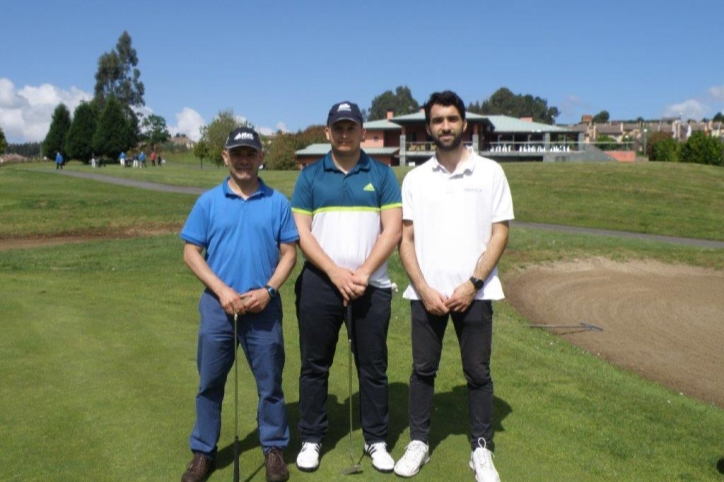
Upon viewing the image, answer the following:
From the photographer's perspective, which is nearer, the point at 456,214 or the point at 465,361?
the point at 456,214

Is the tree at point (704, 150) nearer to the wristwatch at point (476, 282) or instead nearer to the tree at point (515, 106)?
the wristwatch at point (476, 282)

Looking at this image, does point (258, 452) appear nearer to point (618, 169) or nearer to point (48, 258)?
point (48, 258)

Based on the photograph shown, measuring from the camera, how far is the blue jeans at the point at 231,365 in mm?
4648

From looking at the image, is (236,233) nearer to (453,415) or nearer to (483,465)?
(483,465)

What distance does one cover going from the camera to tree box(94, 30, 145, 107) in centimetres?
8731

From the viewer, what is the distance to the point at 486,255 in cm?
484

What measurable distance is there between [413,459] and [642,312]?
30.8 feet

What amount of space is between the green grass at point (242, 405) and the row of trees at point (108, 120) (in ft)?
217

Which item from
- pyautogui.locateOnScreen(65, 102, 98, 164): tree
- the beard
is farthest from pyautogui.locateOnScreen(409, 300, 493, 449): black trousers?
pyautogui.locateOnScreen(65, 102, 98, 164): tree

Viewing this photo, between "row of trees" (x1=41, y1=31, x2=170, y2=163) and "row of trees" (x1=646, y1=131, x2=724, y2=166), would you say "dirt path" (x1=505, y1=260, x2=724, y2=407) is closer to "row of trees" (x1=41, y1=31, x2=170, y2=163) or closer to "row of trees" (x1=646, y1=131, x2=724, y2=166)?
"row of trees" (x1=646, y1=131, x2=724, y2=166)

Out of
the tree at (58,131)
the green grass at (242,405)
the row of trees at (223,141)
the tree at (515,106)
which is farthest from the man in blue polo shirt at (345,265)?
the tree at (515,106)

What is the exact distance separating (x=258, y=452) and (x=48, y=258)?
11.7 metres

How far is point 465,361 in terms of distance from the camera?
494cm

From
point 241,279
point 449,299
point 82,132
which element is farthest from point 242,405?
point 82,132
